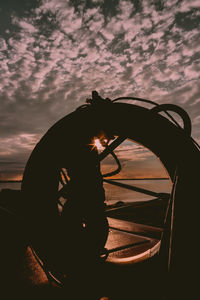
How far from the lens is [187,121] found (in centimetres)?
176

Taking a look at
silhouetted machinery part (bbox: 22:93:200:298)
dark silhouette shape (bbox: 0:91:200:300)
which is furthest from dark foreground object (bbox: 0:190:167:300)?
silhouetted machinery part (bbox: 22:93:200:298)

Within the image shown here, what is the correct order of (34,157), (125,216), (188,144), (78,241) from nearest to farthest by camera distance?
(188,144), (78,241), (34,157), (125,216)

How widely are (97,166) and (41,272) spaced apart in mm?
1565

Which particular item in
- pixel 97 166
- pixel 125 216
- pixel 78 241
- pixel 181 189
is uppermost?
pixel 97 166

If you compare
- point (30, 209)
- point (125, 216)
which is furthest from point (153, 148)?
point (125, 216)

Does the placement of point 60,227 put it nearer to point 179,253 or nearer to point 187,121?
point 179,253

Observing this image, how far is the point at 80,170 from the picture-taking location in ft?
6.78

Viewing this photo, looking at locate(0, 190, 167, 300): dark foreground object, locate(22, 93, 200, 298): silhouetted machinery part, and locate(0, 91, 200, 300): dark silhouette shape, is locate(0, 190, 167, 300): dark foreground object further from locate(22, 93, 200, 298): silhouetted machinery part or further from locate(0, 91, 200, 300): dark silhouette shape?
locate(22, 93, 200, 298): silhouetted machinery part

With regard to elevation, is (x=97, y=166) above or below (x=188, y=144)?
below

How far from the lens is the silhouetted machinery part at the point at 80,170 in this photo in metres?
1.89

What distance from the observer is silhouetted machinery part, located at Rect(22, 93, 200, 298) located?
189 cm

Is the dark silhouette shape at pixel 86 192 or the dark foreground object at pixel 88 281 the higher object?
the dark silhouette shape at pixel 86 192

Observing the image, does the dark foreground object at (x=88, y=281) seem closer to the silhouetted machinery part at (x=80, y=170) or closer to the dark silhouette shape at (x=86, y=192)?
the dark silhouette shape at (x=86, y=192)

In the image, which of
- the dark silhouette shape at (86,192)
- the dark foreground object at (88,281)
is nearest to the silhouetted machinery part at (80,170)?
the dark silhouette shape at (86,192)
